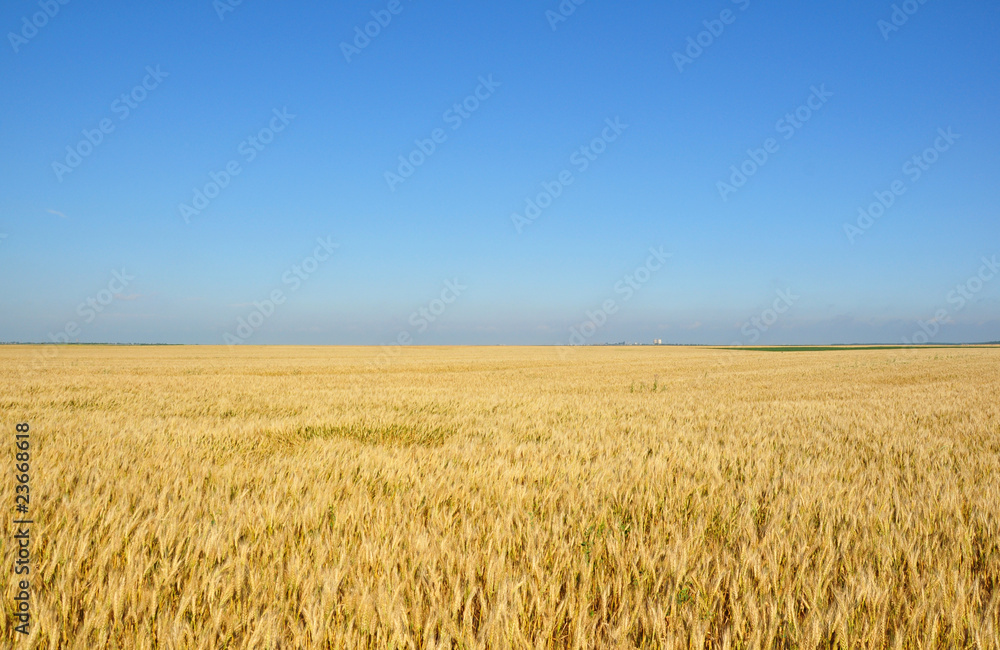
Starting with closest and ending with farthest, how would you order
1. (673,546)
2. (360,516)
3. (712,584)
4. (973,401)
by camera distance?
(712,584) < (673,546) < (360,516) < (973,401)

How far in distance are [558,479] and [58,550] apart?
3.25 meters

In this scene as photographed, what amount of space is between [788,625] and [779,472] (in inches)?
122

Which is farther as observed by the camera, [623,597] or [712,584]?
[712,584]

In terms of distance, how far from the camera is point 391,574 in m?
2.37

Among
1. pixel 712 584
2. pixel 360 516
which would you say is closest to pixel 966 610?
pixel 712 584

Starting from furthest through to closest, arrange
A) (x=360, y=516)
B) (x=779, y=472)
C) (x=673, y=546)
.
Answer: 1. (x=779, y=472)
2. (x=360, y=516)
3. (x=673, y=546)

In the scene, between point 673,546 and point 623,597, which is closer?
point 623,597

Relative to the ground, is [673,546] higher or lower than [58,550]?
lower

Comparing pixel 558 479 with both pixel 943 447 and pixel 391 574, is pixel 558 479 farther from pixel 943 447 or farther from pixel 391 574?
pixel 943 447

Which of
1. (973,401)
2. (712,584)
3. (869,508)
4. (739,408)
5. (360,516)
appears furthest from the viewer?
(973,401)

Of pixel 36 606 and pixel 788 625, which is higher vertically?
pixel 36 606

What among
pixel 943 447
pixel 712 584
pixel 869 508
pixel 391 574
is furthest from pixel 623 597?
pixel 943 447

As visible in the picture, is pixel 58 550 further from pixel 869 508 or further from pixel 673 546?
pixel 869 508

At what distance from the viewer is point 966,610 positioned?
2066 mm
